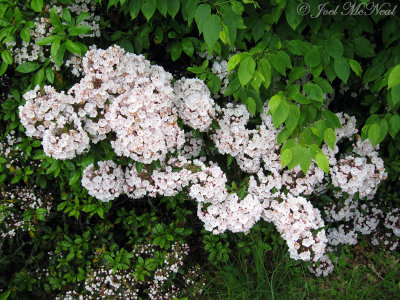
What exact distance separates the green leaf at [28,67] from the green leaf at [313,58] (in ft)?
5.91

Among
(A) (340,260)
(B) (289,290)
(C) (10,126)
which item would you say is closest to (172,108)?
(C) (10,126)

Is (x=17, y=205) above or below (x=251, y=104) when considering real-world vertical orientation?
below

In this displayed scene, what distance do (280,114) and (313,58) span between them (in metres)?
0.46

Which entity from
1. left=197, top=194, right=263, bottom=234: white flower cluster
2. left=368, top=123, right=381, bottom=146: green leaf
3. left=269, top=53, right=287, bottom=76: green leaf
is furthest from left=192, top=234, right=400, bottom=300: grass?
left=269, top=53, right=287, bottom=76: green leaf

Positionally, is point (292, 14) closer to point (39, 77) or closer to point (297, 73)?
point (297, 73)

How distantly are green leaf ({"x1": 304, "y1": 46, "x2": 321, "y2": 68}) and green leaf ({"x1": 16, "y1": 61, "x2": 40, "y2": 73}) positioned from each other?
5.91 ft

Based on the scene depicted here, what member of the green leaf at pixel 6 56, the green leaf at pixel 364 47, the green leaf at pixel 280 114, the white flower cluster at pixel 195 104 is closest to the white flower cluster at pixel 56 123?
the green leaf at pixel 6 56

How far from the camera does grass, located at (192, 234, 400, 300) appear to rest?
3006 millimetres

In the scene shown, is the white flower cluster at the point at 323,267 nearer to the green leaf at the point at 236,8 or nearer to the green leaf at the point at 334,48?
the green leaf at the point at 334,48

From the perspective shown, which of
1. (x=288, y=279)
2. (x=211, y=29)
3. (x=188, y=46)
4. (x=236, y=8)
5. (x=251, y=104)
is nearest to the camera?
(x=211, y=29)

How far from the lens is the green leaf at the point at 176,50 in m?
2.75

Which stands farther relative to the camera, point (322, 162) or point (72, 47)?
point (72, 47)

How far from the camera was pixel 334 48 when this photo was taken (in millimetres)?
2225
